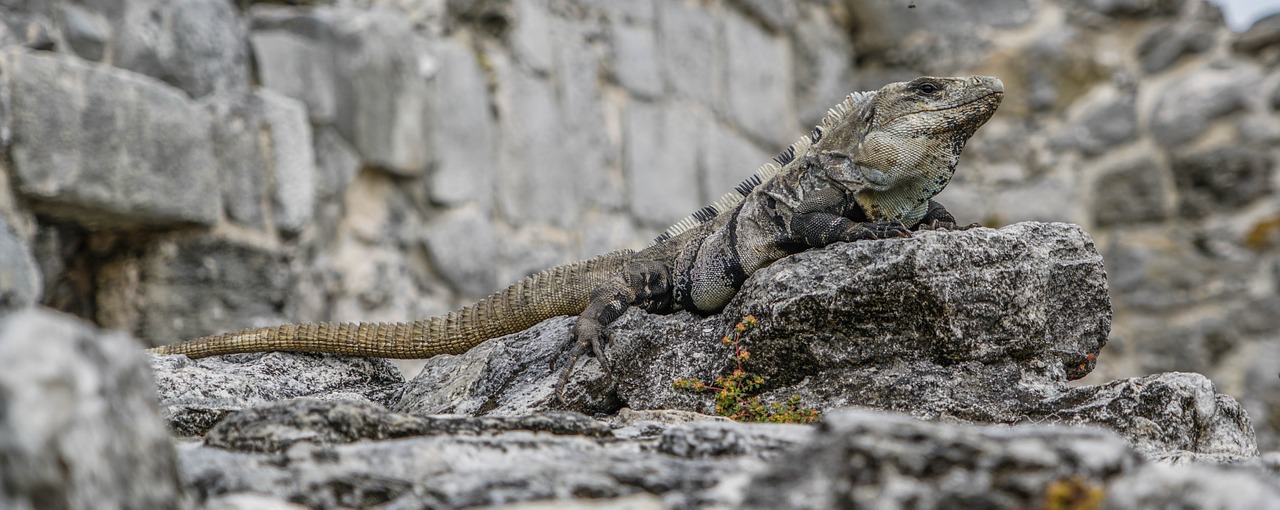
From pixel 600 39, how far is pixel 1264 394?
4.61 metres

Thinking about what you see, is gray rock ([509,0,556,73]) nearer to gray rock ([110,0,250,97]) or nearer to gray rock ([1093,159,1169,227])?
gray rock ([110,0,250,97])

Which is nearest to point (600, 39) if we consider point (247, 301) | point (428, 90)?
point (428, 90)

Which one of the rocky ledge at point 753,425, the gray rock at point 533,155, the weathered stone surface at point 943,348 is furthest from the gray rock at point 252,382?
the gray rock at point 533,155

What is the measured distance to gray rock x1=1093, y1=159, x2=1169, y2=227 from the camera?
8320mm

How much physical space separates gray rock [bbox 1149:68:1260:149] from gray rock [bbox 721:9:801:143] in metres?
2.62

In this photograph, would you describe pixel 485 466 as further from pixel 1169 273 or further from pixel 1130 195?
pixel 1130 195

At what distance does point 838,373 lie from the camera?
3.36 m

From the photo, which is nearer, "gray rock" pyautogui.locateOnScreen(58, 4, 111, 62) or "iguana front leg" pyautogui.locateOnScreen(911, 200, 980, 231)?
"iguana front leg" pyautogui.locateOnScreen(911, 200, 980, 231)

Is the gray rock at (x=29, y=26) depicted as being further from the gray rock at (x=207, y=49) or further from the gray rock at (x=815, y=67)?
the gray rock at (x=815, y=67)

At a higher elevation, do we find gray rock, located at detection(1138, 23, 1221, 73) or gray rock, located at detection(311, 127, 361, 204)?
gray rock, located at detection(1138, 23, 1221, 73)

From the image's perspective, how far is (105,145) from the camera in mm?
4801

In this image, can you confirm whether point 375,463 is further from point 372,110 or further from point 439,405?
point 372,110

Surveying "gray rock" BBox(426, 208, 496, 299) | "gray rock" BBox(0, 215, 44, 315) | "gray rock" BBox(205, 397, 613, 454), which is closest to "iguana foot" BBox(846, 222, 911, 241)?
"gray rock" BBox(205, 397, 613, 454)

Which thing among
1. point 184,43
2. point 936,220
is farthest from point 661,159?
point 936,220
